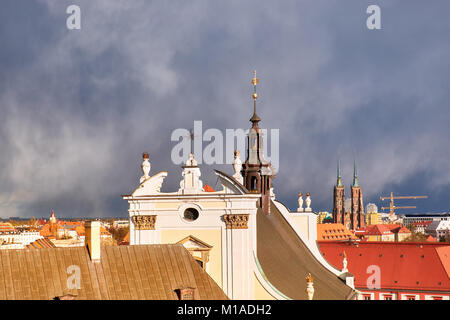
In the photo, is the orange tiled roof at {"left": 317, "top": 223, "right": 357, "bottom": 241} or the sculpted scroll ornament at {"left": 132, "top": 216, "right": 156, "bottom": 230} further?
the orange tiled roof at {"left": 317, "top": 223, "right": 357, "bottom": 241}

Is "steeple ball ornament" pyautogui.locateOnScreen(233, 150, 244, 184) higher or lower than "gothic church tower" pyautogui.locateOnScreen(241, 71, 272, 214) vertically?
lower

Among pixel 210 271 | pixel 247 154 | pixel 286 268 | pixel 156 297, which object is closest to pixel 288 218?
pixel 247 154

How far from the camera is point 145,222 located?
3023 cm

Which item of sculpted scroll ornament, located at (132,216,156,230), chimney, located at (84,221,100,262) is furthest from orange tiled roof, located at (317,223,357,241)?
chimney, located at (84,221,100,262)

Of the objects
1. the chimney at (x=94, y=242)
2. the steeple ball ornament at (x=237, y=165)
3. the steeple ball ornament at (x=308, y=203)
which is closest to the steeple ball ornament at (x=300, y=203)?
the steeple ball ornament at (x=308, y=203)

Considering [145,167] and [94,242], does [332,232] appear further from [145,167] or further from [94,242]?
[94,242]

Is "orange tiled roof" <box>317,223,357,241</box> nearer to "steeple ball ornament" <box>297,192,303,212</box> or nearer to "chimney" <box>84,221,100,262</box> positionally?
"steeple ball ornament" <box>297,192,303,212</box>

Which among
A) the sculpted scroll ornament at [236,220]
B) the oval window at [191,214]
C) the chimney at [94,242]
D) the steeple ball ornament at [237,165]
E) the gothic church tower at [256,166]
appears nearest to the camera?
the chimney at [94,242]

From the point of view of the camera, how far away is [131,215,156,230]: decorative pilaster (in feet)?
99.0

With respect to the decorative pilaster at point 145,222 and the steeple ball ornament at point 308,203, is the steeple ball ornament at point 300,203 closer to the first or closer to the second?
the steeple ball ornament at point 308,203


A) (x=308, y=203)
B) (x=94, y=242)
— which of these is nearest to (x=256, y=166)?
(x=308, y=203)

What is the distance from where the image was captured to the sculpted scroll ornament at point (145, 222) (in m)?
30.2

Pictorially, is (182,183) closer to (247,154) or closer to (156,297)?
(156,297)

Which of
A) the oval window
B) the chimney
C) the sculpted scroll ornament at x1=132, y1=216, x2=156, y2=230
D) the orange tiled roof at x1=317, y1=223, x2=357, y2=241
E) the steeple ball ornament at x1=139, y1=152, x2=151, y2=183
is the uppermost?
the orange tiled roof at x1=317, y1=223, x2=357, y2=241
